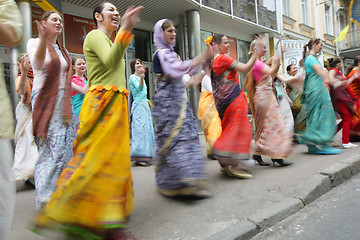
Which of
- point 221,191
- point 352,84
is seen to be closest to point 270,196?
point 221,191

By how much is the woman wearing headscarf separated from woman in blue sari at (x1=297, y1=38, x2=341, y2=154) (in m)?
3.77

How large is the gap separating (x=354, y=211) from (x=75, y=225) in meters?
2.36

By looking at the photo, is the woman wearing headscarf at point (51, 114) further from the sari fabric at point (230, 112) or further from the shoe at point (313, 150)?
the shoe at point (313, 150)

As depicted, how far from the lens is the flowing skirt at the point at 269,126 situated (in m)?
4.01

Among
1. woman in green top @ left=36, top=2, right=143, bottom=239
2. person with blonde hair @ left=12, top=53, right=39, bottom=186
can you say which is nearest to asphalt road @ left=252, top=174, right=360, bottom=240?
woman in green top @ left=36, top=2, right=143, bottom=239

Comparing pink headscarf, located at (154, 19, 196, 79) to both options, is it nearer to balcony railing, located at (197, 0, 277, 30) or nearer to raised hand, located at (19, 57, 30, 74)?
raised hand, located at (19, 57, 30, 74)

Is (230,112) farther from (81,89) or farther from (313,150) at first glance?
(313,150)

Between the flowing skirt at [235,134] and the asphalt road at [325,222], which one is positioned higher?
the flowing skirt at [235,134]

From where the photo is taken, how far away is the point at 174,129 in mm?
2863

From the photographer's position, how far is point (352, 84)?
20.9ft

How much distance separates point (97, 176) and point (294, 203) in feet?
5.89

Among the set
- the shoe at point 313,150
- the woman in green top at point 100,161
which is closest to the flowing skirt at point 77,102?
the woman in green top at point 100,161

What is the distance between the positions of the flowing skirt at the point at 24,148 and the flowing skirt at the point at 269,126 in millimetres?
2876

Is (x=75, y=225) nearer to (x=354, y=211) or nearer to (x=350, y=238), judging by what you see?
(x=350, y=238)
